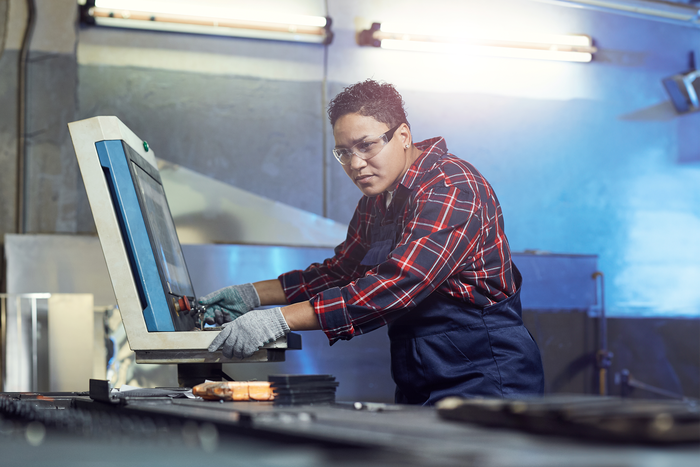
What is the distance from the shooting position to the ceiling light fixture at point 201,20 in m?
3.38

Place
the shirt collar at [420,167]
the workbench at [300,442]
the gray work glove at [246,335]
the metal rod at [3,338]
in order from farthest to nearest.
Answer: the metal rod at [3,338] → the shirt collar at [420,167] → the gray work glove at [246,335] → the workbench at [300,442]

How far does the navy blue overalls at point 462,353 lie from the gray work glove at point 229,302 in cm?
47

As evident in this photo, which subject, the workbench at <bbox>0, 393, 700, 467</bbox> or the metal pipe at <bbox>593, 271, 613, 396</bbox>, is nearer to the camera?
the workbench at <bbox>0, 393, 700, 467</bbox>

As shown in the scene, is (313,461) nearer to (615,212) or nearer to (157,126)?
(157,126)

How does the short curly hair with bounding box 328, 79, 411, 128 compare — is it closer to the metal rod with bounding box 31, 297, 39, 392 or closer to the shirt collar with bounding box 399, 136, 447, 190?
the shirt collar with bounding box 399, 136, 447, 190

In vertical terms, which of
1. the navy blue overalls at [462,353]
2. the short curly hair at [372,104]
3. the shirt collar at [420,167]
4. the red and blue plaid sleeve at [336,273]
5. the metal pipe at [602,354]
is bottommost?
the metal pipe at [602,354]

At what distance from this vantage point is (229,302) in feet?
5.64

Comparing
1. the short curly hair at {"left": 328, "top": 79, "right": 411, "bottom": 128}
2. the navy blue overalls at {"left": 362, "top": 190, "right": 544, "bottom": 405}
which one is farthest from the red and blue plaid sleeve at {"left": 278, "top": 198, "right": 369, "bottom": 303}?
the navy blue overalls at {"left": 362, "top": 190, "right": 544, "bottom": 405}

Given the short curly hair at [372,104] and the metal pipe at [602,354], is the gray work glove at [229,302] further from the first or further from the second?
the metal pipe at [602,354]

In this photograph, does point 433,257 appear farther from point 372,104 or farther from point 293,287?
point 293,287

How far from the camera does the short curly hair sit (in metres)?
1.60

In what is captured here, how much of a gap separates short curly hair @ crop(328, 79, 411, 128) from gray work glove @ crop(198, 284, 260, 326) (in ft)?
1.72

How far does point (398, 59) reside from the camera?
12.9 feet

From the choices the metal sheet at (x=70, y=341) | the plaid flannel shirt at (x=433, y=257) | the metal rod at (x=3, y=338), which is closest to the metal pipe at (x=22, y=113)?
the metal rod at (x=3, y=338)
